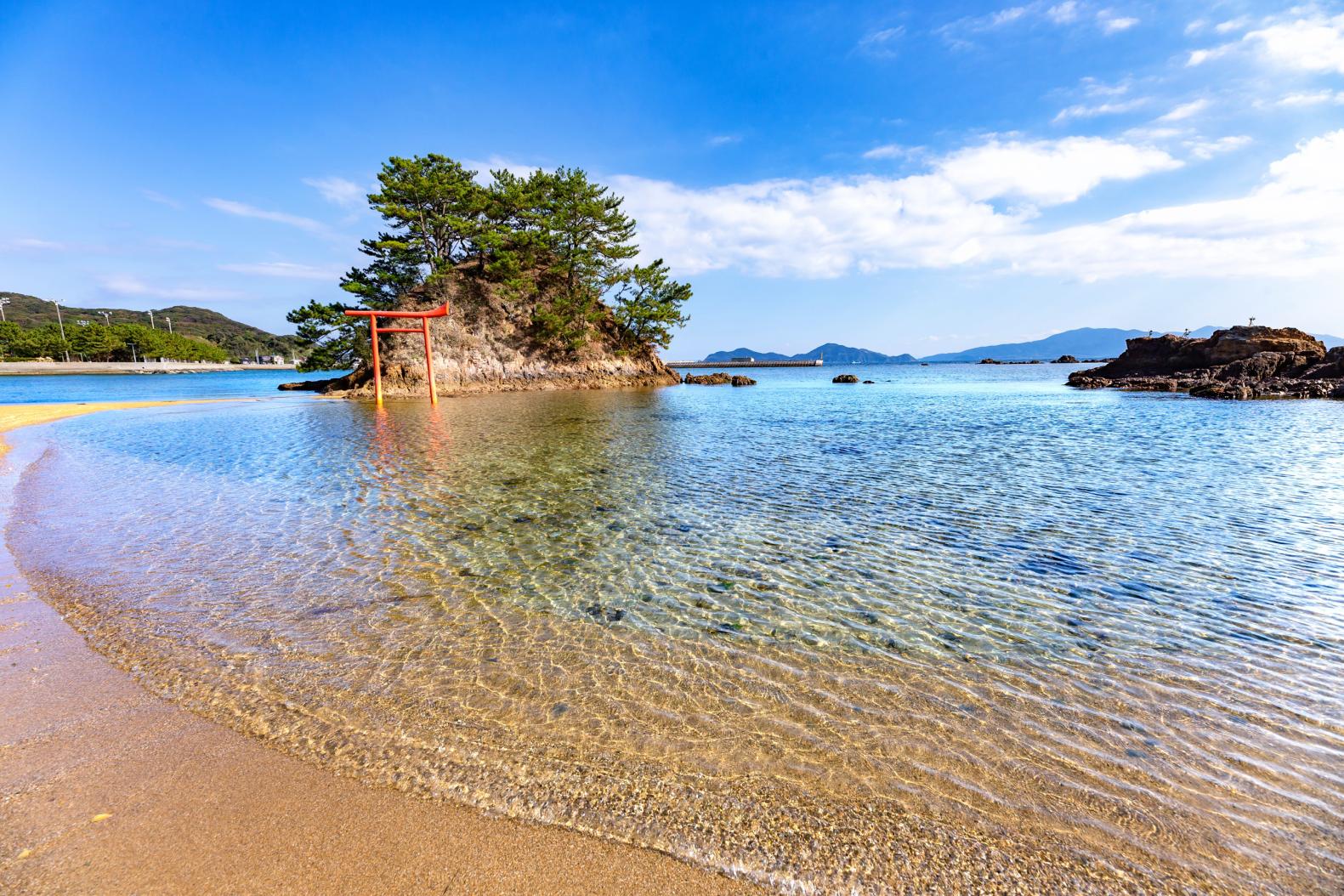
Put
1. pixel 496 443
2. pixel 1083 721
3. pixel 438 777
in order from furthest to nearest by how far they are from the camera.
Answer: pixel 496 443, pixel 1083 721, pixel 438 777

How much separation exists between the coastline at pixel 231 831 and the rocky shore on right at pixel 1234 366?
51.2 m

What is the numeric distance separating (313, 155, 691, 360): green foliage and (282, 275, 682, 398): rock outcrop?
3.53 ft

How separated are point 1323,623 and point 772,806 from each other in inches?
263

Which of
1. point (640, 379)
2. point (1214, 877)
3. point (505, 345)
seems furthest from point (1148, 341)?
point (1214, 877)

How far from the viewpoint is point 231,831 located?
9.85ft

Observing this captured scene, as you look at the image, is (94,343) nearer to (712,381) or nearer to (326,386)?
(326,386)

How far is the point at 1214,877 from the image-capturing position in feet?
9.00

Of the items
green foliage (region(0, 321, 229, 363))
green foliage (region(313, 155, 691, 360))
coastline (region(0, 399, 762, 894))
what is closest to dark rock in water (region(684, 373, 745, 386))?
green foliage (region(313, 155, 691, 360))

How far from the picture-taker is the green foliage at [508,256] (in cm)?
4891

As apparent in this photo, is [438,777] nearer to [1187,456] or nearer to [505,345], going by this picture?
[1187,456]

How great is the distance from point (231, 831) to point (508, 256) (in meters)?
54.6

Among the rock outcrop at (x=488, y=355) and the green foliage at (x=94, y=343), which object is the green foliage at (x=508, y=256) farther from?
the green foliage at (x=94, y=343)

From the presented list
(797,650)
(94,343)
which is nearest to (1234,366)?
(797,650)

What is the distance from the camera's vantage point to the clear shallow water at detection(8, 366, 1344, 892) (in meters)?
3.15
